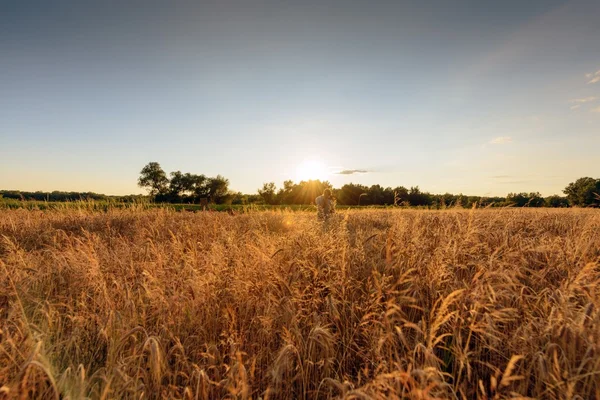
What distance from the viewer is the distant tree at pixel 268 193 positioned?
231 feet

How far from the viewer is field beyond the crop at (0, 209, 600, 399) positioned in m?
1.96

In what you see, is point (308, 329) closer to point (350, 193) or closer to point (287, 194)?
point (350, 193)

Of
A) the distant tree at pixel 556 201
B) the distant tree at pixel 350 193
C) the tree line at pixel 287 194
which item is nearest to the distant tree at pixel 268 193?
the tree line at pixel 287 194

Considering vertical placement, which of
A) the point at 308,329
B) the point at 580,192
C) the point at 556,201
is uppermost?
the point at 580,192

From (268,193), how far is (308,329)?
71.1 metres

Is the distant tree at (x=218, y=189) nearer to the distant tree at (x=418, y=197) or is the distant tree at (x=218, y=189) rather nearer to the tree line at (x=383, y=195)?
the tree line at (x=383, y=195)

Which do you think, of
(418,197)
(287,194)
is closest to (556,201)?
(418,197)

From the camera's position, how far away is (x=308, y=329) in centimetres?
330

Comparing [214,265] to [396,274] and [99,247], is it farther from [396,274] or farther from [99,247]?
[99,247]

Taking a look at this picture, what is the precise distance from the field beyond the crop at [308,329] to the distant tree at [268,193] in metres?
64.5

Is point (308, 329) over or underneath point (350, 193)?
underneath

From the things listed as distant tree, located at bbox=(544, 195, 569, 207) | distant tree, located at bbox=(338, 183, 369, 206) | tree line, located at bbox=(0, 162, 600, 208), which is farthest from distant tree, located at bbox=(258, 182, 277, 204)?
distant tree, located at bbox=(544, 195, 569, 207)

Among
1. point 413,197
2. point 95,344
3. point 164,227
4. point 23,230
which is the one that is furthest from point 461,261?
point 413,197

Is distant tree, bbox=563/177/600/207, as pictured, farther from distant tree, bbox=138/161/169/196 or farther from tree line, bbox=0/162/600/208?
distant tree, bbox=138/161/169/196
